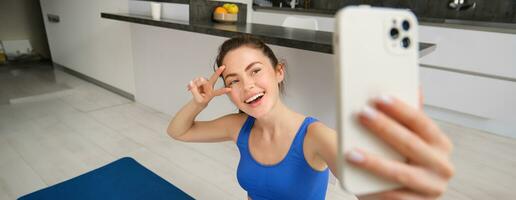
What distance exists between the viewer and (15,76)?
4.09 m

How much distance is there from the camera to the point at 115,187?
1.15 m

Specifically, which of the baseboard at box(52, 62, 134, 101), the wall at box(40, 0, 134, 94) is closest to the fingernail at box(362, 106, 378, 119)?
the wall at box(40, 0, 134, 94)

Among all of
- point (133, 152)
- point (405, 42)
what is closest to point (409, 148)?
point (405, 42)

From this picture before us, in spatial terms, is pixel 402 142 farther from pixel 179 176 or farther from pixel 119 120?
pixel 119 120

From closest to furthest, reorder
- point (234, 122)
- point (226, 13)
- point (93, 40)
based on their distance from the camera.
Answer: point (234, 122) → point (226, 13) → point (93, 40)

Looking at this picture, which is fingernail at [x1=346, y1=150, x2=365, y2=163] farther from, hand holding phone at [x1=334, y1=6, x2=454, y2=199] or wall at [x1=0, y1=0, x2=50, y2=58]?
wall at [x1=0, y1=0, x2=50, y2=58]

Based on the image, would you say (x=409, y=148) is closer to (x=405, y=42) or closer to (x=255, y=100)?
(x=405, y=42)

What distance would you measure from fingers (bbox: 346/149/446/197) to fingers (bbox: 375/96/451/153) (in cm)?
4

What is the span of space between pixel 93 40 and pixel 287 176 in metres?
3.46

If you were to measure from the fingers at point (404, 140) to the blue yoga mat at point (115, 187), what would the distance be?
87cm

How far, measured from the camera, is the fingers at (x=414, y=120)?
1.21ft

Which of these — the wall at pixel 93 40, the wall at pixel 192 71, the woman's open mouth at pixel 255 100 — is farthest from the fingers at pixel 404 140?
the wall at pixel 93 40

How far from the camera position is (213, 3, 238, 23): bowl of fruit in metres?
2.24

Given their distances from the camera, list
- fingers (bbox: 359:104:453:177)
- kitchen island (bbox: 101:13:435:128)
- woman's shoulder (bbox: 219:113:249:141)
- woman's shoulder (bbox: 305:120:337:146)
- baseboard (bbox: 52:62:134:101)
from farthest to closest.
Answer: baseboard (bbox: 52:62:134:101) → kitchen island (bbox: 101:13:435:128) → woman's shoulder (bbox: 219:113:249:141) → woman's shoulder (bbox: 305:120:337:146) → fingers (bbox: 359:104:453:177)
